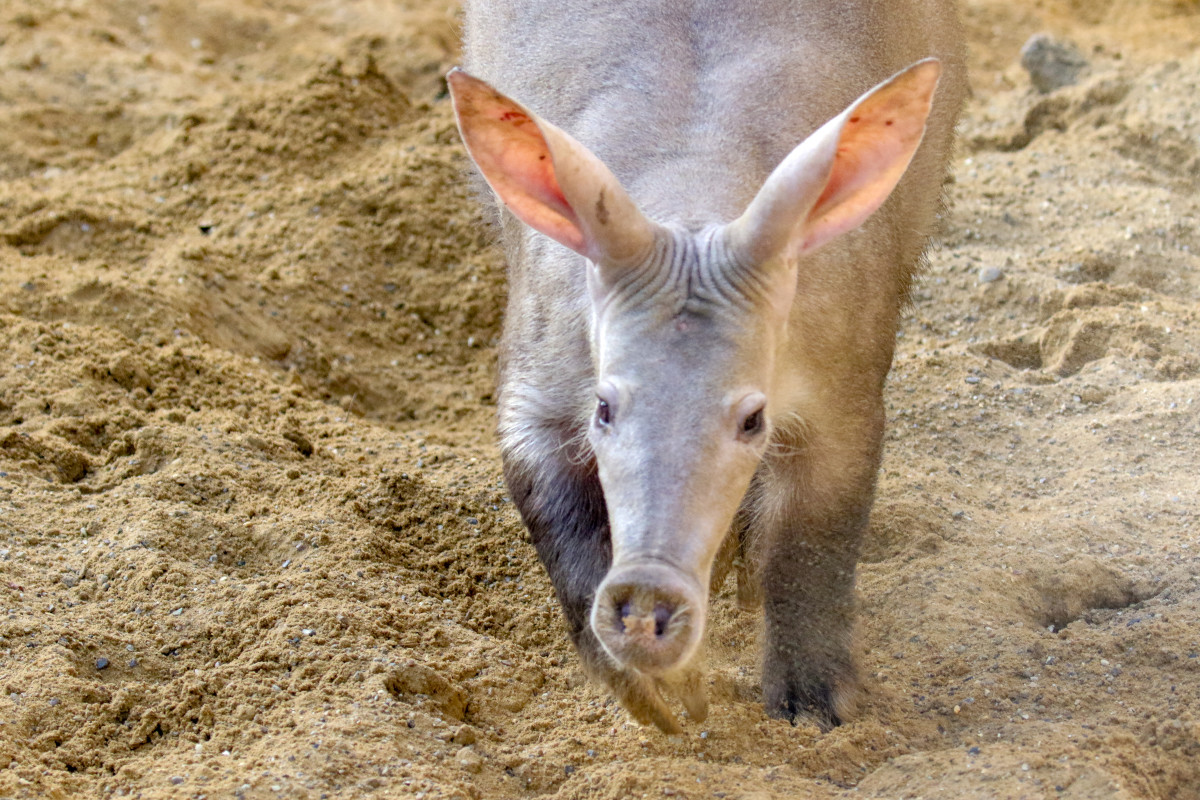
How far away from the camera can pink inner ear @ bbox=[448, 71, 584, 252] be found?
3.52 meters

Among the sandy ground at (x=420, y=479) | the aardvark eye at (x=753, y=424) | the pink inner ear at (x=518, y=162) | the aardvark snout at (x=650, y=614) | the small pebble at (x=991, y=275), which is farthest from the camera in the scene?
the small pebble at (x=991, y=275)

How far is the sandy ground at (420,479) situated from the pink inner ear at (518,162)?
4.95 ft

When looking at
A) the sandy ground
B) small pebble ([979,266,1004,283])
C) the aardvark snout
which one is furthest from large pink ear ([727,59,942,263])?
small pebble ([979,266,1004,283])

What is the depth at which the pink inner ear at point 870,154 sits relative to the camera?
3.54 meters

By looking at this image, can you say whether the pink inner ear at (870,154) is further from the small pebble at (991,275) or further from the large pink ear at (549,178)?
the small pebble at (991,275)

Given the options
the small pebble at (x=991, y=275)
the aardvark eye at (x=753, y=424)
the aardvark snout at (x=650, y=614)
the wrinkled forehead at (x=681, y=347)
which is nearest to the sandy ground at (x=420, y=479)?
the small pebble at (x=991, y=275)

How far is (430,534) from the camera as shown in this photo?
519 centimetres

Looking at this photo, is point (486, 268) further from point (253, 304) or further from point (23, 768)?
point (23, 768)

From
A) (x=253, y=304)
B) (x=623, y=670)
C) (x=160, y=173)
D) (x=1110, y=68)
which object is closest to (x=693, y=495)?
(x=623, y=670)

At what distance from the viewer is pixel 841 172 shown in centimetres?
370

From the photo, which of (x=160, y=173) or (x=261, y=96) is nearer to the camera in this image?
(x=160, y=173)

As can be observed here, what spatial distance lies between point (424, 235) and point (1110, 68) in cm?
481

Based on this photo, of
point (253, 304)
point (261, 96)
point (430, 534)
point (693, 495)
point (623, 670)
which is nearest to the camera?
point (693, 495)

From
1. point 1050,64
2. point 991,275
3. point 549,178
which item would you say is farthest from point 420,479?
point 1050,64
